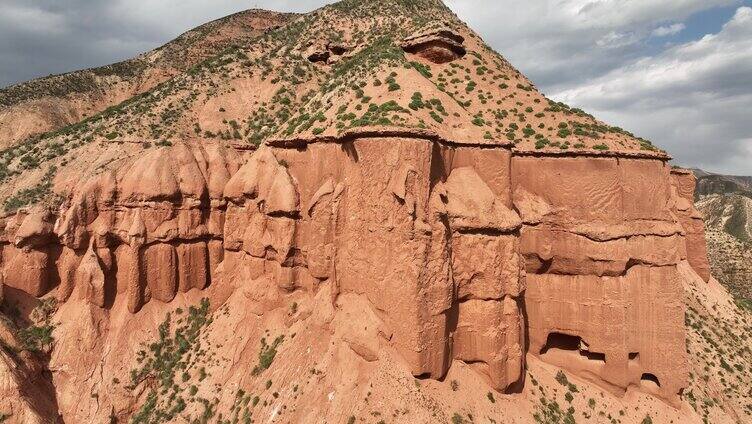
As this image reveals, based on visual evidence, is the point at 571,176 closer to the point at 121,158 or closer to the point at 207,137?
the point at 207,137

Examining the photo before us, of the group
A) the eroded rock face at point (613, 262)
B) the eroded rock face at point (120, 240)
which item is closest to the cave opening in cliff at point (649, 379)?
the eroded rock face at point (613, 262)

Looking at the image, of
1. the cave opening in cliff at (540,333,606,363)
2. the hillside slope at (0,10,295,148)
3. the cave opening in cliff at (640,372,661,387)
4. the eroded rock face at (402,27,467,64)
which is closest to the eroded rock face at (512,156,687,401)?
the cave opening in cliff at (640,372,661,387)

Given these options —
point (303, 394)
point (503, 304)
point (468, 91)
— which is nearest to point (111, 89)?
point (468, 91)

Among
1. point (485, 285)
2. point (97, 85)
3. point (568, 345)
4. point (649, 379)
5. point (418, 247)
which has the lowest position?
point (649, 379)

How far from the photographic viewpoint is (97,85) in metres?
62.3

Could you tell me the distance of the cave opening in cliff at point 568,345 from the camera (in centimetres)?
2406

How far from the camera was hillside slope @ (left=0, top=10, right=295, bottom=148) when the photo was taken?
167ft

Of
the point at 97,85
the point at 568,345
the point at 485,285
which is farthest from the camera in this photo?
the point at 97,85

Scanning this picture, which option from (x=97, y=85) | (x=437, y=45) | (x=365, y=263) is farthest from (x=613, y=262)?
(x=97, y=85)

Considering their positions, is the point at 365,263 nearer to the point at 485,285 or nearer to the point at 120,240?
the point at 485,285

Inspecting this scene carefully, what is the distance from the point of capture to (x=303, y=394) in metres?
20.5

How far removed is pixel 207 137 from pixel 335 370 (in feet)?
75.4

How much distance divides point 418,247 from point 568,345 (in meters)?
12.5

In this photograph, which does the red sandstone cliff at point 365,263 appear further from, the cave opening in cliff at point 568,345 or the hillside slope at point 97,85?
the hillside slope at point 97,85
